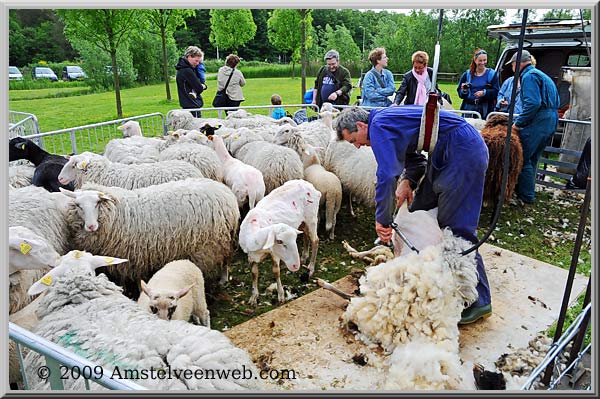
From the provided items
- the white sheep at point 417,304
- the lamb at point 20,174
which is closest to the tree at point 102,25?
the lamb at point 20,174

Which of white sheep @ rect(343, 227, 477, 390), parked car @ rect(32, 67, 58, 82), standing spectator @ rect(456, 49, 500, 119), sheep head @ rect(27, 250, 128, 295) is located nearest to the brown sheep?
standing spectator @ rect(456, 49, 500, 119)

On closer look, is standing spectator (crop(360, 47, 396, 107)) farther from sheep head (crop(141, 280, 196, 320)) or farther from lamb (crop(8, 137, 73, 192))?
sheep head (crop(141, 280, 196, 320))

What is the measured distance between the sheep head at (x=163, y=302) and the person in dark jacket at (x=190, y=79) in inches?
222

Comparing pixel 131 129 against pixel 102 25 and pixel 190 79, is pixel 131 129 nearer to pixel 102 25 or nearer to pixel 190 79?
pixel 190 79

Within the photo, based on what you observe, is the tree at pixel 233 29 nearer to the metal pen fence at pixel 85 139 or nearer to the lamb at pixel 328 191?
the metal pen fence at pixel 85 139

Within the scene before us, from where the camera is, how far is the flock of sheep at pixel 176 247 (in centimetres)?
220

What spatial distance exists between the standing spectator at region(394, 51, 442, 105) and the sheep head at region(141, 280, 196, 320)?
17.4 ft

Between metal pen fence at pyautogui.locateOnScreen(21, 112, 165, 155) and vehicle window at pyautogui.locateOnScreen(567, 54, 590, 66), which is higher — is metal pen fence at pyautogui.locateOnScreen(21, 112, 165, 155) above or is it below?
below

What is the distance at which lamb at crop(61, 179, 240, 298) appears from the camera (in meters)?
3.67

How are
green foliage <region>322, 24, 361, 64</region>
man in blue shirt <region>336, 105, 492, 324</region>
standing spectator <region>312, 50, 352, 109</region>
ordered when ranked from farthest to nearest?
green foliage <region>322, 24, 361, 64</region> → standing spectator <region>312, 50, 352, 109</region> → man in blue shirt <region>336, 105, 492, 324</region>

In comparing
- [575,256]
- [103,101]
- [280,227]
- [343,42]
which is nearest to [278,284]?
[280,227]

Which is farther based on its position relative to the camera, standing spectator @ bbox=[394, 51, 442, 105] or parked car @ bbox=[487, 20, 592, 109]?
parked car @ bbox=[487, 20, 592, 109]

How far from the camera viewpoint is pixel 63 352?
55.1 inches

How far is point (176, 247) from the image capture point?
3.85 meters
